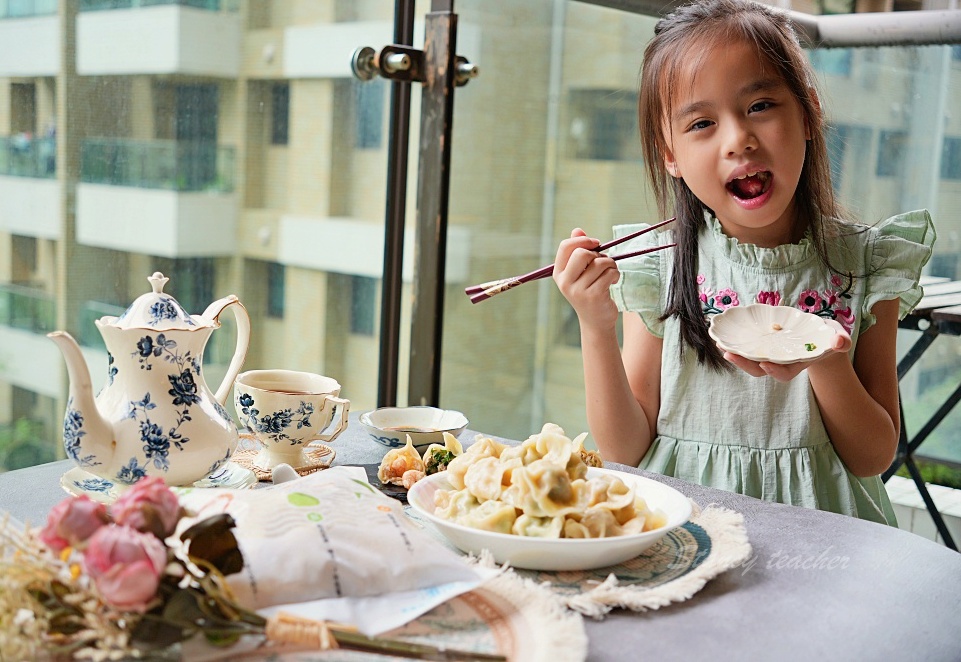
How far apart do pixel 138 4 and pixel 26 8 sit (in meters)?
0.20

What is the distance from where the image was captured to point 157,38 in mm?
1649

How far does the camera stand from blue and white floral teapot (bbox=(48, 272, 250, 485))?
34.5 inches

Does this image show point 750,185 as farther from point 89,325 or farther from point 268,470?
point 89,325

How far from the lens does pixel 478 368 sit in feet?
7.98

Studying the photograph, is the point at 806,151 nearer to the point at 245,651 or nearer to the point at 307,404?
the point at 307,404

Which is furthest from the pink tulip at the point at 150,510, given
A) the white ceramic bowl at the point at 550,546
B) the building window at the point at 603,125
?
the building window at the point at 603,125

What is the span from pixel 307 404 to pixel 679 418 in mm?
650

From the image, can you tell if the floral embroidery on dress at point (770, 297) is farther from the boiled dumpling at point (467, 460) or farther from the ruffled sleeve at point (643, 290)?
the boiled dumpling at point (467, 460)

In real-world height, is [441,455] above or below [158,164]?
below

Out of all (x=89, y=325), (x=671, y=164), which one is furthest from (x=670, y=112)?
(x=89, y=325)

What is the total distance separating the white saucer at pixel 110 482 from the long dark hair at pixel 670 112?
0.73 metres

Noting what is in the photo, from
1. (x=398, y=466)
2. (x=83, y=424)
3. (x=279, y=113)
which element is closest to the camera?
(x=83, y=424)

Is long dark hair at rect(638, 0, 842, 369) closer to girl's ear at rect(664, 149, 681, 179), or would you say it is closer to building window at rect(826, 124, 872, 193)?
girl's ear at rect(664, 149, 681, 179)

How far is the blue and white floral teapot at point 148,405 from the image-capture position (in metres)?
0.88
